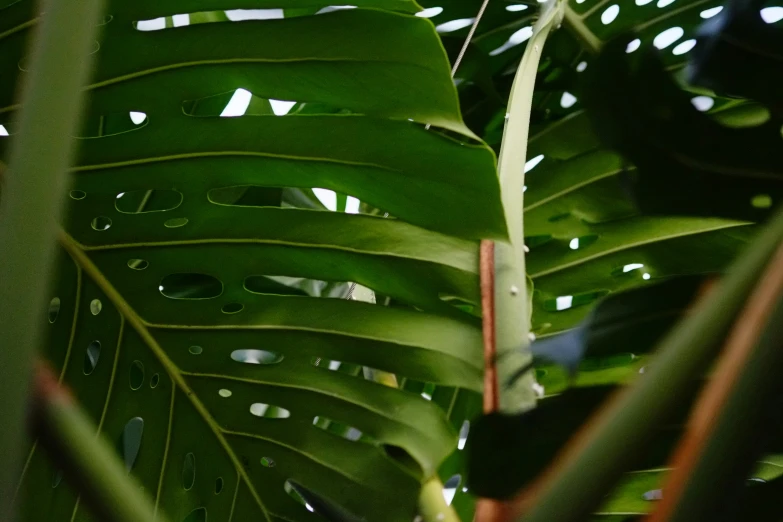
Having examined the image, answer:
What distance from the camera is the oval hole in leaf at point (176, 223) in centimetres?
69

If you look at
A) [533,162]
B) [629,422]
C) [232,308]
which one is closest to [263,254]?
[232,308]

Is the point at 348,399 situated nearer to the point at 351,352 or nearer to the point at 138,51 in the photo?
the point at 351,352

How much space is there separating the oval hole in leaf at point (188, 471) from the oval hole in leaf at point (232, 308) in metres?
0.17

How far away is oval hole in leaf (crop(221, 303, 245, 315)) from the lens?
72 centimetres

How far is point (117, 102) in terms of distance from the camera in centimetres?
62

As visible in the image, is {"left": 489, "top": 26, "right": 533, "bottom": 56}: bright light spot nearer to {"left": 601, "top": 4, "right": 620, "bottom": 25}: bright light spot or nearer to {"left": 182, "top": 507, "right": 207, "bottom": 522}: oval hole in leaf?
{"left": 601, "top": 4, "right": 620, "bottom": 25}: bright light spot

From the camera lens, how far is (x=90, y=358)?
0.74 m

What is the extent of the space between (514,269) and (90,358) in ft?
1.50

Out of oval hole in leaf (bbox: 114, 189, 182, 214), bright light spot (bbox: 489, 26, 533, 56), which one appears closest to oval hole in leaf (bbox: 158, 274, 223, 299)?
oval hole in leaf (bbox: 114, 189, 182, 214)

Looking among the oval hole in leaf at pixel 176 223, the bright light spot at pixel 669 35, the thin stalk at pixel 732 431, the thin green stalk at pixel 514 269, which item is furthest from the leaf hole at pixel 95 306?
the bright light spot at pixel 669 35

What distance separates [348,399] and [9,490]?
53cm

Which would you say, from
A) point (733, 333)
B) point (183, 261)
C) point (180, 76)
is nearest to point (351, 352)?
point (183, 261)

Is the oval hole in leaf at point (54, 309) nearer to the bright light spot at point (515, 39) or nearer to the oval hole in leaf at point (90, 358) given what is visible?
the oval hole in leaf at point (90, 358)

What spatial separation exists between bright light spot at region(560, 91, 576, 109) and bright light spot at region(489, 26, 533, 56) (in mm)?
101
